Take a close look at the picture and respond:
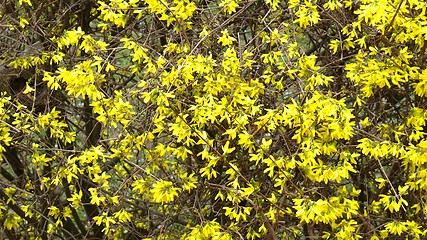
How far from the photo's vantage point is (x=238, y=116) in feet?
9.72

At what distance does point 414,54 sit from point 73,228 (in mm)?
2792

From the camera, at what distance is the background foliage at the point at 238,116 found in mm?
2947

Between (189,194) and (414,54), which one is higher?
(414,54)

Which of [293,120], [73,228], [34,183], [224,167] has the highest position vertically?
[293,120]

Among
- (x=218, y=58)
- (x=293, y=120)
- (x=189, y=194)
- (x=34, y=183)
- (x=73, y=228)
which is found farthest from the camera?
(x=73, y=228)

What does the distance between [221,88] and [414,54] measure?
3.27 ft

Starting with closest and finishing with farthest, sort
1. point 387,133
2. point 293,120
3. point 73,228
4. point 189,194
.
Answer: point 293,120
point 387,133
point 189,194
point 73,228

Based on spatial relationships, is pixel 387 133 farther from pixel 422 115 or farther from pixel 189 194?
pixel 189 194

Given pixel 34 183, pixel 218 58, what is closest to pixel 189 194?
pixel 218 58

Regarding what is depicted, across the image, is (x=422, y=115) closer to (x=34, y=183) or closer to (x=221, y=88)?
(x=221, y=88)

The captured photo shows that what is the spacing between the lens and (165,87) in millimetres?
3166

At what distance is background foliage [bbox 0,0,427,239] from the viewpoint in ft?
9.67

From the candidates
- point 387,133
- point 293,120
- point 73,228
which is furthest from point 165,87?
point 73,228

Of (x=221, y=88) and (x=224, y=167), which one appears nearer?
(x=221, y=88)
